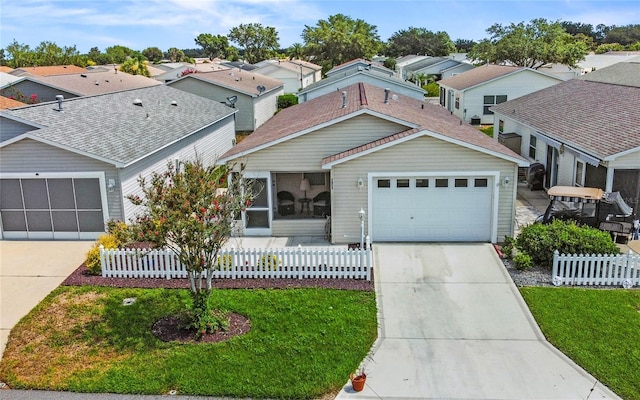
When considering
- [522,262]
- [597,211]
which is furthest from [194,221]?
[597,211]

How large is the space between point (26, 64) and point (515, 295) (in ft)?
246

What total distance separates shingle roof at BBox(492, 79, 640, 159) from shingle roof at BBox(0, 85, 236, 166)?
47.6ft

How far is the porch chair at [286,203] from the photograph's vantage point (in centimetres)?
1731

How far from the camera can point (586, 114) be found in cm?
2108

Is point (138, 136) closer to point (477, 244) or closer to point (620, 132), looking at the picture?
point (477, 244)

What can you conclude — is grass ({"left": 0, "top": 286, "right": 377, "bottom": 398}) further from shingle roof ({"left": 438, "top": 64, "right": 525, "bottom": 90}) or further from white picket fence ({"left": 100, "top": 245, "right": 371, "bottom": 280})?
shingle roof ({"left": 438, "top": 64, "right": 525, "bottom": 90})

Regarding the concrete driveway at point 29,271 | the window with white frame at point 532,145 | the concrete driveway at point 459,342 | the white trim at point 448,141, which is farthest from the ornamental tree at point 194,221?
the window with white frame at point 532,145

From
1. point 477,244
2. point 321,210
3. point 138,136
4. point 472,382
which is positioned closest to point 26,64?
point 138,136

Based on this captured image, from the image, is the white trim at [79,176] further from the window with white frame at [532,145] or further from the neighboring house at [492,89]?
the neighboring house at [492,89]

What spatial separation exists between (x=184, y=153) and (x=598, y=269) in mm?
15563

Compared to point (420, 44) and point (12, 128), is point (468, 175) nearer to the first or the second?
point (12, 128)

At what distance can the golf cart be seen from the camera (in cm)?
1497

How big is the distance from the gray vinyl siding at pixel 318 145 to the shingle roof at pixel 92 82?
19984 mm

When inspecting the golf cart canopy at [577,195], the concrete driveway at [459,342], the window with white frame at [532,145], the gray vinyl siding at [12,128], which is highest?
the gray vinyl siding at [12,128]
